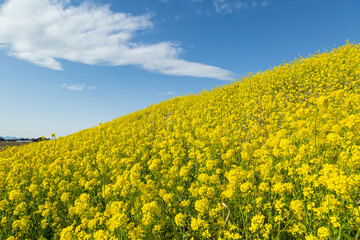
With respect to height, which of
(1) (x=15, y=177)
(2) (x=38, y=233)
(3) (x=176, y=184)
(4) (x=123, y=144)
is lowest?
(2) (x=38, y=233)

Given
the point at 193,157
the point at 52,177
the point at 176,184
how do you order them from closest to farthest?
1. the point at 176,184
2. the point at 193,157
3. the point at 52,177

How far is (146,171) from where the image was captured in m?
5.20

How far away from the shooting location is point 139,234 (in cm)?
245

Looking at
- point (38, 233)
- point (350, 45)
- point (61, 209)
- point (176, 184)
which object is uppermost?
point (350, 45)

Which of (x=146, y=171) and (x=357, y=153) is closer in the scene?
(x=357, y=153)

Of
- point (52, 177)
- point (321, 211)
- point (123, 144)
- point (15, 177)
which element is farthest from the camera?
point (123, 144)

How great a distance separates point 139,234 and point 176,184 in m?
1.58

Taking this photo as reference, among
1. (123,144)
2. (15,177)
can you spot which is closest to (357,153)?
(123,144)

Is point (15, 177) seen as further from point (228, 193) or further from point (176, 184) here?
point (228, 193)

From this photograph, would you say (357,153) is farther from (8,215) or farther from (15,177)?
(15,177)

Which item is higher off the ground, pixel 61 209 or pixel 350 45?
pixel 350 45

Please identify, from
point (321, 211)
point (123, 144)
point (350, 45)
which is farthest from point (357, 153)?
point (350, 45)

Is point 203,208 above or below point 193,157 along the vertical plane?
below

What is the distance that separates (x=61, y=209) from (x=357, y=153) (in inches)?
219
